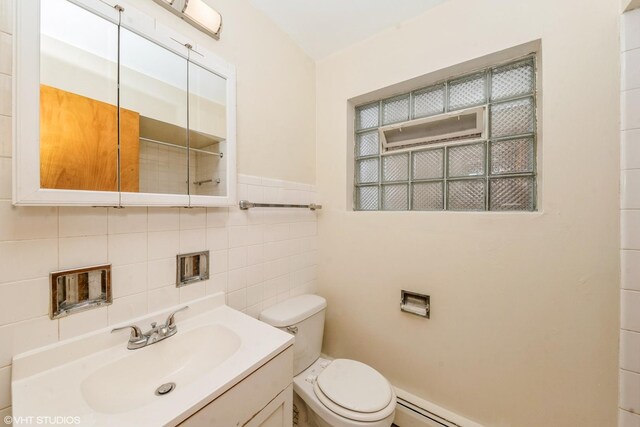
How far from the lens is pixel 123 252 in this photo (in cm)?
85

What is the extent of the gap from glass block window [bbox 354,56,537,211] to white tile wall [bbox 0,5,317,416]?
2.21 ft

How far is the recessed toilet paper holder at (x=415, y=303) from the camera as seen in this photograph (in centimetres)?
132

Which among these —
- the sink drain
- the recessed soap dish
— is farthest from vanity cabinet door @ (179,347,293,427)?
the recessed soap dish

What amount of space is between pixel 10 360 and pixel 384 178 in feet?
5.60

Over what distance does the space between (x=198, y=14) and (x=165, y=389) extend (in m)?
1.46

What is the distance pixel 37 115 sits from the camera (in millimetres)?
654

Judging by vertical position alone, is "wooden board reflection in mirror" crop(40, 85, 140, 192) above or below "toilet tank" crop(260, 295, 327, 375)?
above

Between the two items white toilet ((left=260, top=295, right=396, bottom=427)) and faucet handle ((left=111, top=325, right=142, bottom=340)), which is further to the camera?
white toilet ((left=260, top=295, right=396, bottom=427))

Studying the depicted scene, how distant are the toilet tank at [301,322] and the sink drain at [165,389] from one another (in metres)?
0.50

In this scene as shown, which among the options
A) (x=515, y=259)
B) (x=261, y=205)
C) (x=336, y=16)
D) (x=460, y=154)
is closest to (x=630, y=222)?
(x=515, y=259)

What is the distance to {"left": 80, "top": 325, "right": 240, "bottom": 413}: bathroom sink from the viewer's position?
0.72 metres

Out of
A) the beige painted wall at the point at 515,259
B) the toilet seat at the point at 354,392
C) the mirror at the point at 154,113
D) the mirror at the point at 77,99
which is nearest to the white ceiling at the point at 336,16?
the beige painted wall at the point at 515,259

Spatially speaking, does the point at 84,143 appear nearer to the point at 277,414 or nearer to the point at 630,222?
the point at 277,414

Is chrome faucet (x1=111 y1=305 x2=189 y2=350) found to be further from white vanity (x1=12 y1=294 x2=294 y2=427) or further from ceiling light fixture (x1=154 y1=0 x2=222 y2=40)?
ceiling light fixture (x1=154 y1=0 x2=222 y2=40)
